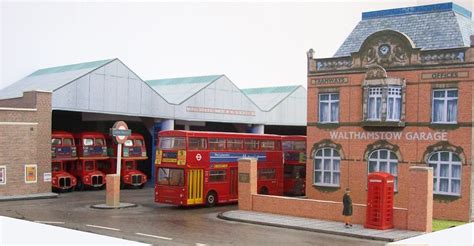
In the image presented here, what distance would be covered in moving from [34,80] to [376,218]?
31616 mm

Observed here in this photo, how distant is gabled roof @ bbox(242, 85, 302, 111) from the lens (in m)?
51.8

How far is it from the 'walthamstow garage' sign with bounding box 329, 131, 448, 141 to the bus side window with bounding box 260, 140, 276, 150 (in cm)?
444

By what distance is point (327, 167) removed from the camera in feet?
Result: 105

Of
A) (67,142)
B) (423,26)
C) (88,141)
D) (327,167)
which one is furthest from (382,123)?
(67,142)

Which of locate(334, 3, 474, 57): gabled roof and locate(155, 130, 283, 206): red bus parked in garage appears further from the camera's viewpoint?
locate(155, 130, 283, 206): red bus parked in garage

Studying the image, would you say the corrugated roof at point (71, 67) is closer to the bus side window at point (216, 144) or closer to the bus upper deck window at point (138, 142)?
the bus upper deck window at point (138, 142)

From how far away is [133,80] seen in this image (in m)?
40.8

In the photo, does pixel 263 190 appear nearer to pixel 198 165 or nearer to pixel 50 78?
pixel 198 165

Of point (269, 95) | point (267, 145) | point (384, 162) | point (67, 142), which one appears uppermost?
point (269, 95)

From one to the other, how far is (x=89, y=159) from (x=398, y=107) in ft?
68.4

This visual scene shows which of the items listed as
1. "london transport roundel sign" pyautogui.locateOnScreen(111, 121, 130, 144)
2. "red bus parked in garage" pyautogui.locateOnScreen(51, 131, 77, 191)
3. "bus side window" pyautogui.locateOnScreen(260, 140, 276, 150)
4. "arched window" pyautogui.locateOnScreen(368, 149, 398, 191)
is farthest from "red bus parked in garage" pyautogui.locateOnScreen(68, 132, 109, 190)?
"arched window" pyautogui.locateOnScreen(368, 149, 398, 191)

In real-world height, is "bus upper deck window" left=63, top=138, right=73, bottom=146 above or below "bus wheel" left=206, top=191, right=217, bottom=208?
above

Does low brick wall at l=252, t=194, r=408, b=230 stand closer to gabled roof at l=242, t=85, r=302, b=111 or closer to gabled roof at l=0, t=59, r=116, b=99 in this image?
gabled roof at l=0, t=59, r=116, b=99

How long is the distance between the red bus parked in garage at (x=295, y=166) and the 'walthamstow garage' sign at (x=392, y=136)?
5.65 meters
